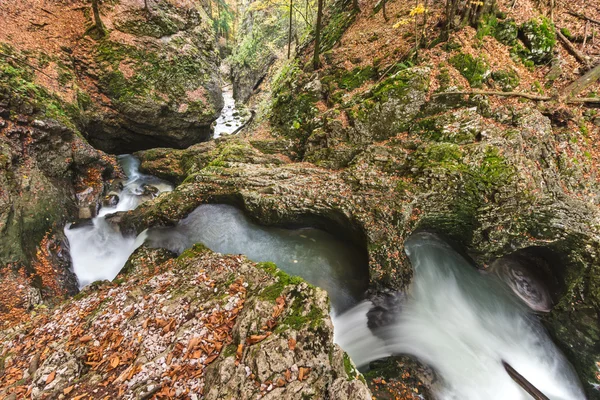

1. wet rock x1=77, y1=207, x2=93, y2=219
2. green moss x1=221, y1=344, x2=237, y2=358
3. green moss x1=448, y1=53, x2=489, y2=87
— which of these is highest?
green moss x1=448, y1=53, x2=489, y2=87

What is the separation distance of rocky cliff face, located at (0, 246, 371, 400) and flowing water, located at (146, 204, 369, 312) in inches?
112

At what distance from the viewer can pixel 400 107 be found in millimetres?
8656

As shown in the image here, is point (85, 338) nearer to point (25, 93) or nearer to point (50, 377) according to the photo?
point (50, 377)

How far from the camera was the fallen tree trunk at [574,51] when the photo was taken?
8.41 meters

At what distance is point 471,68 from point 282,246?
9055mm

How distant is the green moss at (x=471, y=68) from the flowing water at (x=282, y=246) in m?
7.19

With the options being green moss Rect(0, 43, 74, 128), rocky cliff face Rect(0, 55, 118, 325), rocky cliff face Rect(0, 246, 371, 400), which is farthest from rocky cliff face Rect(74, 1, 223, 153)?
rocky cliff face Rect(0, 246, 371, 400)

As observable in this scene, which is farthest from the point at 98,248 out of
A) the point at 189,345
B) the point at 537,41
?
the point at 537,41

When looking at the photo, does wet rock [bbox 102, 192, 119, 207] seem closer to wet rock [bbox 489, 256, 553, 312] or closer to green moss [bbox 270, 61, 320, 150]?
green moss [bbox 270, 61, 320, 150]

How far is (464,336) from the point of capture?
6.89 metres

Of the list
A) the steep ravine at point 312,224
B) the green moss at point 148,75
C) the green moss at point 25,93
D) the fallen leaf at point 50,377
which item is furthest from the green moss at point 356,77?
the fallen leaf at point 50,377

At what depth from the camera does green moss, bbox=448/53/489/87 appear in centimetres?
841

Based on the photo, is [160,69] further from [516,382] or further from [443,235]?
[516,382]

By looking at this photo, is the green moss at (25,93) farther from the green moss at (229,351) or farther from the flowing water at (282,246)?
the green moss at (229,351)
